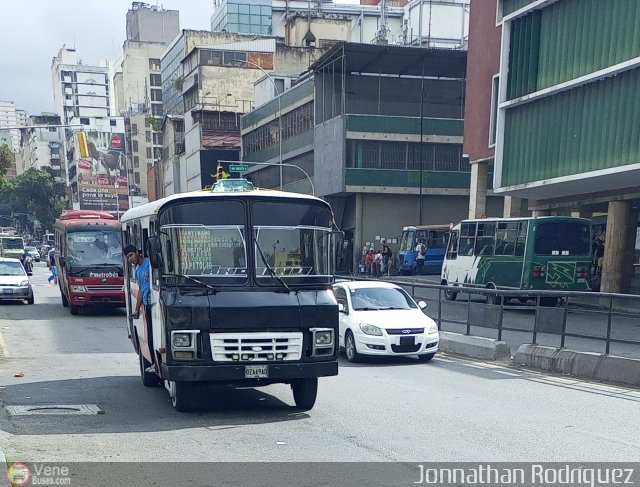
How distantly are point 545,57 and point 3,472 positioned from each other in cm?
2450

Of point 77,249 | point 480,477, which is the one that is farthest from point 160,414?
point 77,249

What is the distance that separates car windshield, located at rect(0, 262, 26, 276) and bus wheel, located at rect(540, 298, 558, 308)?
20.1 m

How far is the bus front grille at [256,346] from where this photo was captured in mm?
8406

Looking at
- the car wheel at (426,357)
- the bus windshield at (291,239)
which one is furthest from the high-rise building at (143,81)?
the bus windshield at (291,239)

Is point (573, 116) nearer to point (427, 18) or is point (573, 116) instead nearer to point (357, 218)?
point (357, 218)

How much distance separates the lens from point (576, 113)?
24.7 meters

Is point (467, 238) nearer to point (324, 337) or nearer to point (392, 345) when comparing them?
point (392, 345)

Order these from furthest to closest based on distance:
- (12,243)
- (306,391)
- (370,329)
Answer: (12,243)
(370,329)
(306,391)

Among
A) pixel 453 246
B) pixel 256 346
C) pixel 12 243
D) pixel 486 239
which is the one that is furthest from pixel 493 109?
pixel 12 243

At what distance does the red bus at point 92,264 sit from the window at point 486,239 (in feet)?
43.6

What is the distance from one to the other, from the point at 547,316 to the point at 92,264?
579 inches

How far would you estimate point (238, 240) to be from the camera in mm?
8766

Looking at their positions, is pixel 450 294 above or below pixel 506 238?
below

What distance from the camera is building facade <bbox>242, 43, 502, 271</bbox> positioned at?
4903 centimetres
